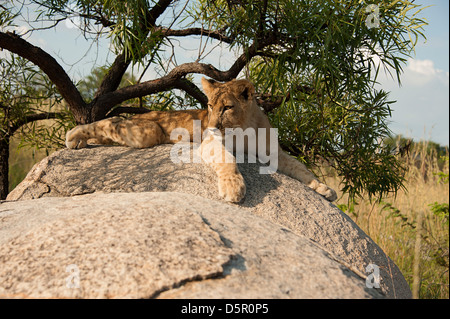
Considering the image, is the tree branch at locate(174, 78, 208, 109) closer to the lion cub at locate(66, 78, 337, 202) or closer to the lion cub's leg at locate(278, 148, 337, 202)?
the lion cub at locate(66, 78, 337, 202)

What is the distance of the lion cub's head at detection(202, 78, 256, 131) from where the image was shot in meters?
4.02

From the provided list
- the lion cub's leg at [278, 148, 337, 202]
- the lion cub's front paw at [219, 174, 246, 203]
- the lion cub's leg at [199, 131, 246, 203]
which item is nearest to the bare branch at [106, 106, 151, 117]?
the lion cub's leg at [199, 131, 246, 203]

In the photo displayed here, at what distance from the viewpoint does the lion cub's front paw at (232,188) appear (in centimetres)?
316

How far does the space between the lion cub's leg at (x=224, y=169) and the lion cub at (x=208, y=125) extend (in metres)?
0.02

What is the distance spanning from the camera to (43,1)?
5.01 meters

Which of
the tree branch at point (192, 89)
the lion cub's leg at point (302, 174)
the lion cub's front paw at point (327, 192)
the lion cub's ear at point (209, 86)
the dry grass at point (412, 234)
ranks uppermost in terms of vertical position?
the tree branch at point (192, 89)

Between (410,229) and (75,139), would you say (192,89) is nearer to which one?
(75,139)

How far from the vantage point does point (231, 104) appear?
13.2 ft

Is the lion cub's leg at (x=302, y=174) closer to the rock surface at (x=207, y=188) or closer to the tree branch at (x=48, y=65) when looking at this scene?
the rock surface at (x=207, y=188)

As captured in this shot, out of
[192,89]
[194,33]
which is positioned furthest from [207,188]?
[194,33]

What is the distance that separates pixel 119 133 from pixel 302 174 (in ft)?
5.91

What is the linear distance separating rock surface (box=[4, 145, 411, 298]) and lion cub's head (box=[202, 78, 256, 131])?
47cm

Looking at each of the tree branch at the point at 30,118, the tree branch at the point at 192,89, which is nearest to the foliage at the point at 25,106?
the tree branch at the point at 30,118
